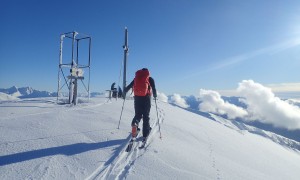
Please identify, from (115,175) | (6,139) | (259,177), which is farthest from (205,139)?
(6,139)

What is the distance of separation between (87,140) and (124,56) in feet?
68.8

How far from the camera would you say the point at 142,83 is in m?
11.0

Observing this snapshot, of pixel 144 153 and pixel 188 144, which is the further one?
pixel 188 144

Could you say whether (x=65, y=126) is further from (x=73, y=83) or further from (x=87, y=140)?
(x=73, y=83)

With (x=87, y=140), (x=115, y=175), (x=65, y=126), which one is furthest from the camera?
(x=65, y=126)

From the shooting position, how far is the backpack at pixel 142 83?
10953 millimetres

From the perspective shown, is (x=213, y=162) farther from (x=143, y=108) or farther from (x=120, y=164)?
(x=120, y=164)

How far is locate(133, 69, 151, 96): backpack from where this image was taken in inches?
431

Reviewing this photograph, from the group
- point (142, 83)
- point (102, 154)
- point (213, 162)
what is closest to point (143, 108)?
point (142, 83)

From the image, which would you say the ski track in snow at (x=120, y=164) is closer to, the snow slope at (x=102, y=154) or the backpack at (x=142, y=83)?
the snow slope at (x=102, y=154)

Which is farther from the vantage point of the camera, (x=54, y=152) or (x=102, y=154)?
(x=102, y=154)

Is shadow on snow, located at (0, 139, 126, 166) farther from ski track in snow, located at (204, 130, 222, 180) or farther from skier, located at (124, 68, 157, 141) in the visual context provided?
ski track in snow, located at (204, 130, 222, 180)

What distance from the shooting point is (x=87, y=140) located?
9.63 metres

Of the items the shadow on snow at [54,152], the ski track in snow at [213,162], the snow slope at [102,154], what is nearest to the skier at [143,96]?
the snow slope at [102,154]
